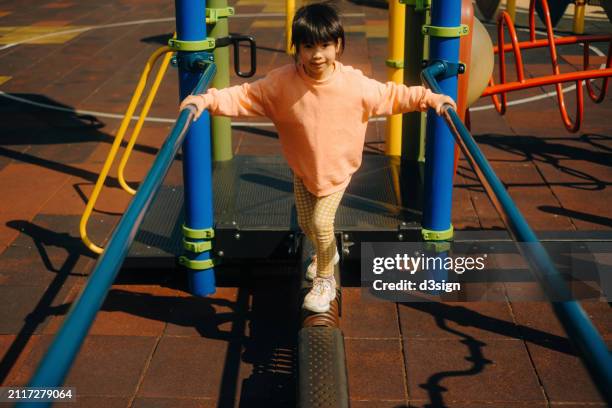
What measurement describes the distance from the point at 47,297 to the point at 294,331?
124cm

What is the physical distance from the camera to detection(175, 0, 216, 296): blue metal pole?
3.95m

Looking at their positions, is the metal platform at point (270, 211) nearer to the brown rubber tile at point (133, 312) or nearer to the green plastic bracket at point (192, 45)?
the brown rubber tile at point (133, 312)

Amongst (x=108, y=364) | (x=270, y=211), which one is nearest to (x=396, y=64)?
(x=270, y=211)

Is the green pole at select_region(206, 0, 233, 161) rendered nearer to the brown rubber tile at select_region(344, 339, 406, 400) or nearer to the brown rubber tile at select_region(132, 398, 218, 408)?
the brown rubber tile at select_region(344, 339, 406, 400)

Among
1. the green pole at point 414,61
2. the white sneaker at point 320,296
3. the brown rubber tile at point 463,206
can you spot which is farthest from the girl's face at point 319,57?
the brown rubber tile at point 463,206

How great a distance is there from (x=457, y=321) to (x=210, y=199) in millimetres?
1276

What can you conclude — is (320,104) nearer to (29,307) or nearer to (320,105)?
(320,105)

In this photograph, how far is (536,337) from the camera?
3842 mm

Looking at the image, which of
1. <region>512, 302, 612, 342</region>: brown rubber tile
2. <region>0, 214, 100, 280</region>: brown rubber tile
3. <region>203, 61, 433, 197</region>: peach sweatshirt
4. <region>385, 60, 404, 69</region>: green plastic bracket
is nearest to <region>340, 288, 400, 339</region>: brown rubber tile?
<region>512, 302, 612, 342</region>: brown rubber tile

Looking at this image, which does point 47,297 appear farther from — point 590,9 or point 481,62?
point 590,9

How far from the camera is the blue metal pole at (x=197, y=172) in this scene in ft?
13.0

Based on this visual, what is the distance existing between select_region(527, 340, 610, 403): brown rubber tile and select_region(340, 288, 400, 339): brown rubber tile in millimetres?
617

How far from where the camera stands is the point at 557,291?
67.7 inches

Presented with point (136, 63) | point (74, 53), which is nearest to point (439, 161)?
point (136, 63)
